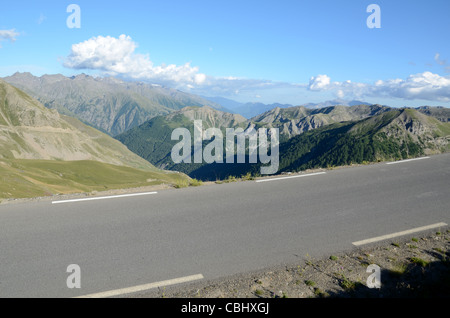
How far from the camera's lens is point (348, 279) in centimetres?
645

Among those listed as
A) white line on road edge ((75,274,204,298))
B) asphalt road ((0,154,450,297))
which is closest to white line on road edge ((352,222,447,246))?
asphalt road ((0,154,450,297))

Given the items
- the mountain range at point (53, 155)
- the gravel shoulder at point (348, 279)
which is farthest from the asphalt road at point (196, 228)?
the mountain range at point (53, 155)

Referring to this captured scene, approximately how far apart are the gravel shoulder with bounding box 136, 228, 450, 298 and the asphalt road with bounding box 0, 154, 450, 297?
36 cm

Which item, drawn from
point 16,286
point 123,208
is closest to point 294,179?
point 123,208

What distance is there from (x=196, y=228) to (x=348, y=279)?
415 centimetres

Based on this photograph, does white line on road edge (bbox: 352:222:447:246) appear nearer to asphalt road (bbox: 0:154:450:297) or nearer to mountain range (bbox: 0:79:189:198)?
asphalt road (bbox: 0:154:450:297)

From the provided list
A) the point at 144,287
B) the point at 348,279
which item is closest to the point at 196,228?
the point at 144,287

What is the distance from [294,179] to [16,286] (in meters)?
10.7

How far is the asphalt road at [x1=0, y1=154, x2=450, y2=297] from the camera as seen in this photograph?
6297 millimetres

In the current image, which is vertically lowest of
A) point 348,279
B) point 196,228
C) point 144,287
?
point 348,279

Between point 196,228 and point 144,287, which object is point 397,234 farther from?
point 144,287

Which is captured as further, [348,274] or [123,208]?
[123,208]
